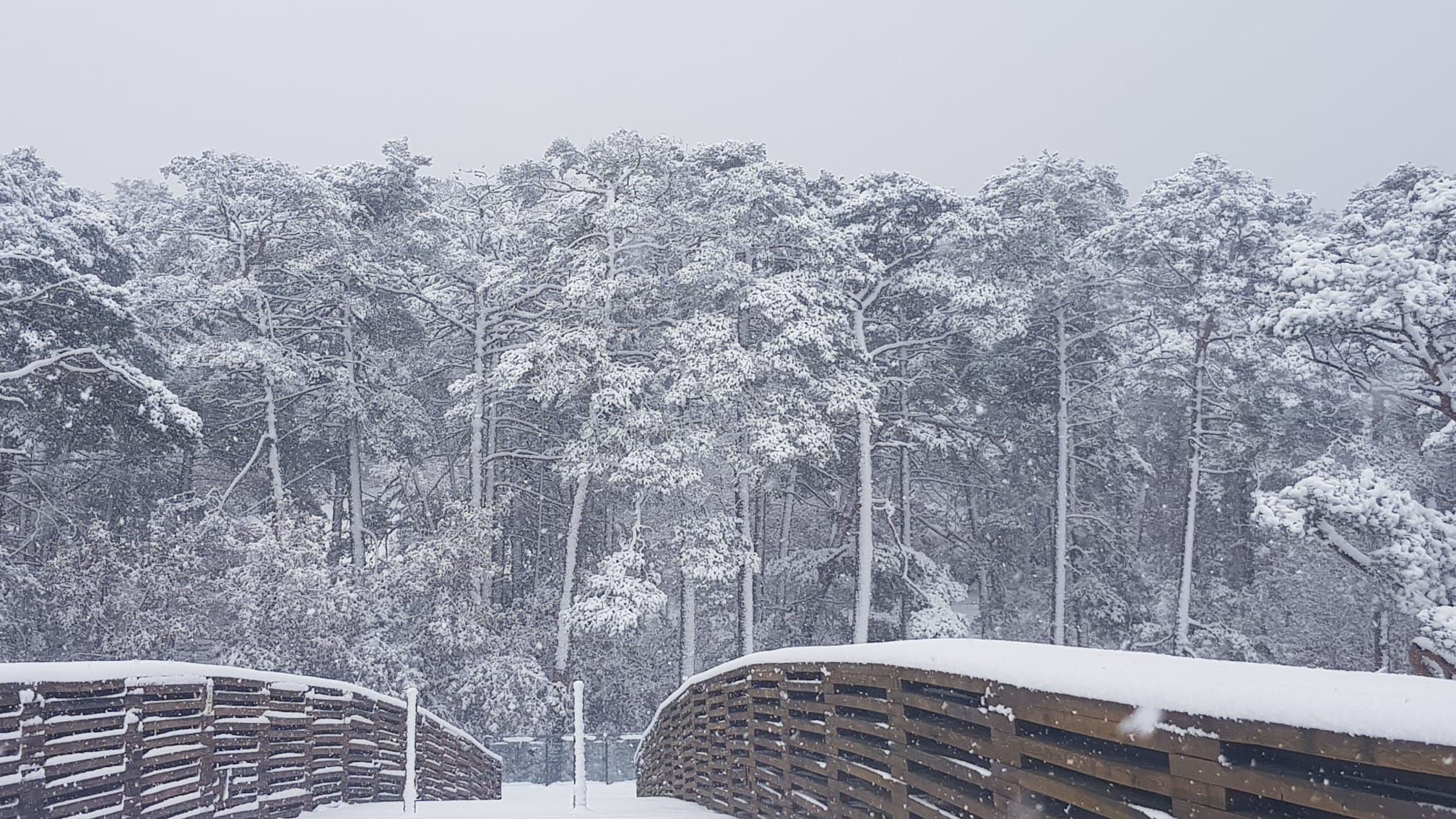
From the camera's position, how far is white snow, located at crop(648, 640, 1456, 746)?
145 cm

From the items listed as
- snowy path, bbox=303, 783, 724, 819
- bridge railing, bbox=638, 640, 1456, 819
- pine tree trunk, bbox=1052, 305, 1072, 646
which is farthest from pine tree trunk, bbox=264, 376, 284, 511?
bridge railing, bbox=638, 640, 1456, 819

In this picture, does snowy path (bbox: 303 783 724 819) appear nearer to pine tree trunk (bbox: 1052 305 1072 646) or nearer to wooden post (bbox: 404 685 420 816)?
wooden post (bbox: 404 685 420 816)

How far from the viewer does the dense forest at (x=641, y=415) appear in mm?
16734

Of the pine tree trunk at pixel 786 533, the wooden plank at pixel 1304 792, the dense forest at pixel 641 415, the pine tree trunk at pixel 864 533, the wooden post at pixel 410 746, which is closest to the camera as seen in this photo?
the wooden plank at pixel 1304 792

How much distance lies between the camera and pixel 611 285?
773 inches

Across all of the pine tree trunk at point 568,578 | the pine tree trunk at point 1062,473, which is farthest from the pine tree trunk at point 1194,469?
the pine tree trunk at point 568,578

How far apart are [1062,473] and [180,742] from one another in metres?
20.9

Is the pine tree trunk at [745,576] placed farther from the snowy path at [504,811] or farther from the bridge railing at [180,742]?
the bridge railing at [180,742]

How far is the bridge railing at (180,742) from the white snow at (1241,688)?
358cm

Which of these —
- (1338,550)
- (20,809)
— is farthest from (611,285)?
(20,809)

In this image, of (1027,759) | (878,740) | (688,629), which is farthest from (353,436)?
(1027,759)

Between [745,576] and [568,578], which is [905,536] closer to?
[745,576]

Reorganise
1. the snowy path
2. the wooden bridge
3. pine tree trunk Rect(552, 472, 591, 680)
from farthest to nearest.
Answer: pine tree trunk Rect(552, 472, 591, 680) → the snowy path → the wooden bridge

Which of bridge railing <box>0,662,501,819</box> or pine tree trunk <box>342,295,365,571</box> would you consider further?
pine tree trunk <box>342,295,365,571</box>
